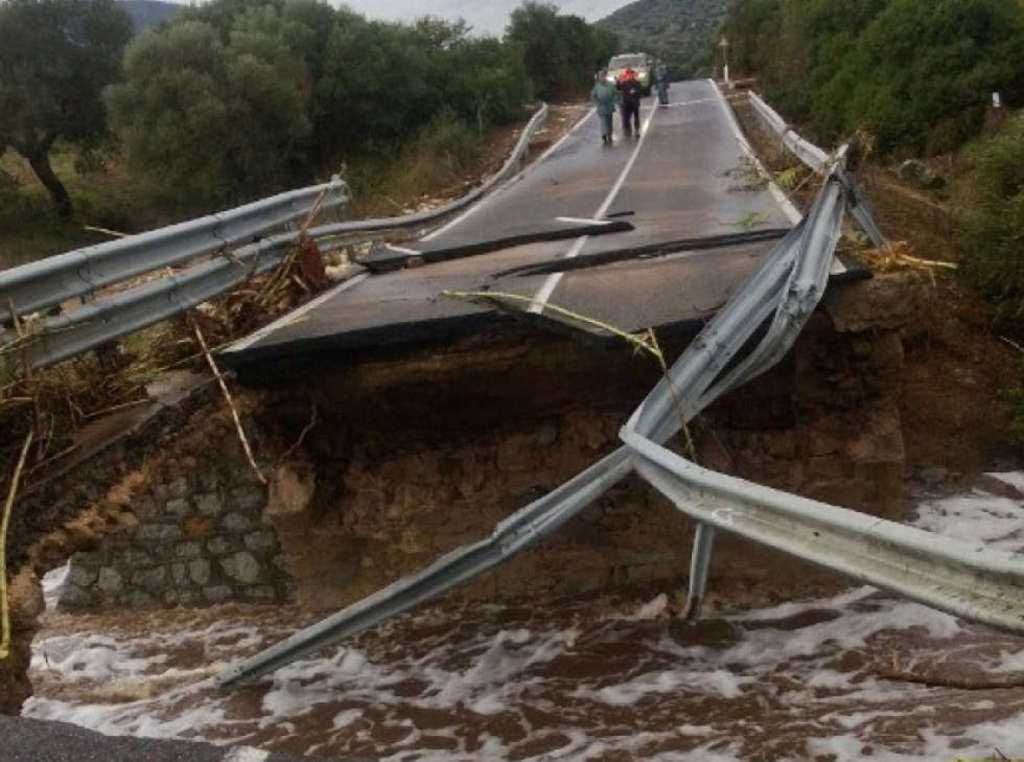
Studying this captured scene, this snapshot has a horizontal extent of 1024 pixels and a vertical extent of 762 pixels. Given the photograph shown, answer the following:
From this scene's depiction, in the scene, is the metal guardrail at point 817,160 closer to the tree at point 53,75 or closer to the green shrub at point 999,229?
the green shrub at point 999,229

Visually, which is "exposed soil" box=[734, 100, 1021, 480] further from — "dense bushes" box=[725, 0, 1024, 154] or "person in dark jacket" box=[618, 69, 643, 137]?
"person in dark jacket" box=[618, 69, 643, 137]

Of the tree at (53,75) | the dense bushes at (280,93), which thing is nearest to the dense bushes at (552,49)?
the dense bushes at (280,93)

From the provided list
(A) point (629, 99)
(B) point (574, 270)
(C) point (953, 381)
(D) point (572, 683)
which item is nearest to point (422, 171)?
(A) point (629, 99)

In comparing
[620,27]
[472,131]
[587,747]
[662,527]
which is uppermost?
[620,27]

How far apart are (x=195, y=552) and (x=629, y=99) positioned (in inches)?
747

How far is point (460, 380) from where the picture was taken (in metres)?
6.91

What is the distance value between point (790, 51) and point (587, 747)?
94.3 feet

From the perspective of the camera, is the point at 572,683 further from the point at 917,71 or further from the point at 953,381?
the point at 917,71

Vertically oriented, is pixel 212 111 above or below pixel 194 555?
above

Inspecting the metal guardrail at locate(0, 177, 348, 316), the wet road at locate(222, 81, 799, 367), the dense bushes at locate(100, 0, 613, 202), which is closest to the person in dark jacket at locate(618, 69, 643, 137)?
the dense bushes at locate(100, 0, 613, 202)

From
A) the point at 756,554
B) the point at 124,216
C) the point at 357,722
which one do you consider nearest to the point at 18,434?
the point at 357,722

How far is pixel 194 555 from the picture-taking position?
24.7 ft

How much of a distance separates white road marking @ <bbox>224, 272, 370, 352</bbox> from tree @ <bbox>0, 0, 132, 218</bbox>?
26.1m

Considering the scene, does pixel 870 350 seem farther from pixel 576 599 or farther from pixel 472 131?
pixel 472 131
